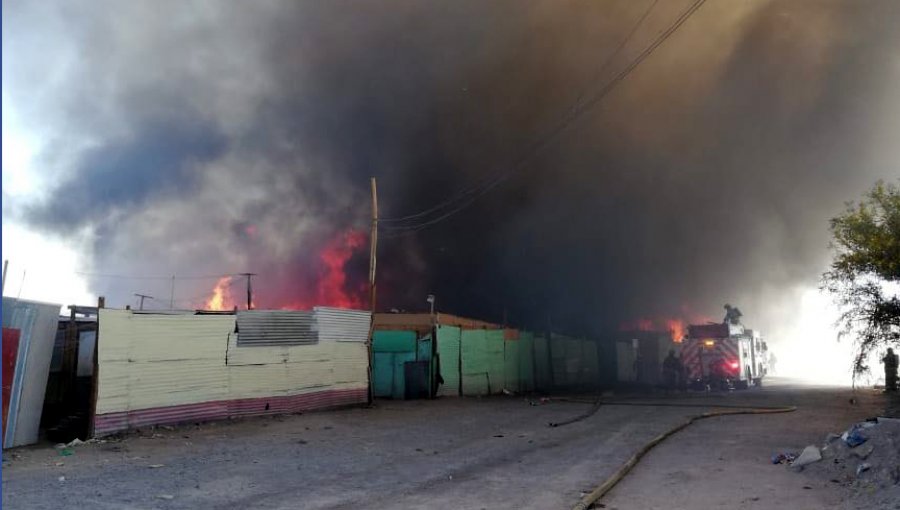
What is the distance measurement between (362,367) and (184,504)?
11.4 m

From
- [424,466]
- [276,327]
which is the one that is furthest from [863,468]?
[276,327]

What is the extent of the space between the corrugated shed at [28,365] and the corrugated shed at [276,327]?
410cm

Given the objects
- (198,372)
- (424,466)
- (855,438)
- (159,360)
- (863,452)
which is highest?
(159,360)

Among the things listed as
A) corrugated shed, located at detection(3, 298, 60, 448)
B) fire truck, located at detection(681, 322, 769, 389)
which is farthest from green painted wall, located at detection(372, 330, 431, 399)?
fire truck, located at detection(681, 322, 769, 389)

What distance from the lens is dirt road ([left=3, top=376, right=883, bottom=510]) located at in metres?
6.93

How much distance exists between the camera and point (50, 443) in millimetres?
10789

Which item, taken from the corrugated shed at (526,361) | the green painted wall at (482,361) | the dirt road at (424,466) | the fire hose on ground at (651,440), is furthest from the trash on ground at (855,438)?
the corrugated shed at (526,361)

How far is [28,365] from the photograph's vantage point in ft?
34.4

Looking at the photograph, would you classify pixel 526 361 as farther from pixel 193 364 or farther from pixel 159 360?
pixel 159 360

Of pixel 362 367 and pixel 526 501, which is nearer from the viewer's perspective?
pixel 526 501

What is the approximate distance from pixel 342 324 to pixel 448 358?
4832mm

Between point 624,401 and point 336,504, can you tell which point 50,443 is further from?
point 624,401

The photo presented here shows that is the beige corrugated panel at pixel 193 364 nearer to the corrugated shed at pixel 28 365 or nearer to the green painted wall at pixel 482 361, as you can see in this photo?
the corrugated shed at pixel 28 365

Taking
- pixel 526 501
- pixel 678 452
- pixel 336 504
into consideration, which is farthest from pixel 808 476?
pixel 336 504
